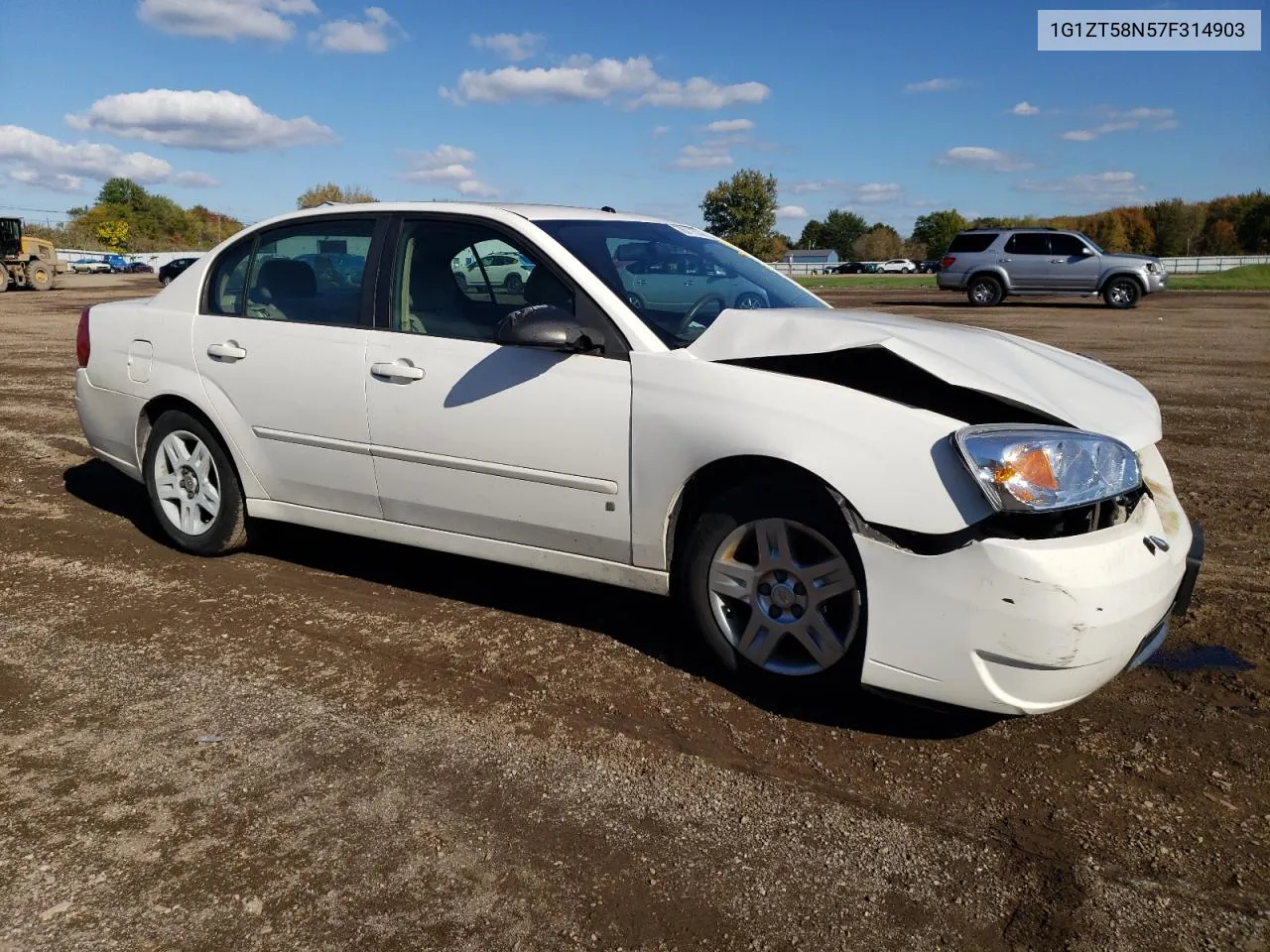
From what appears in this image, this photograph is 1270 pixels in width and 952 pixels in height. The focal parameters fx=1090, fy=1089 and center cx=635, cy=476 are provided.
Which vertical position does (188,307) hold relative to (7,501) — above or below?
above

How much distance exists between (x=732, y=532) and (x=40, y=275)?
1667 inches

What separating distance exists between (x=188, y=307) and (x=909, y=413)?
139 inches

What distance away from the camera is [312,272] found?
15.7 ft

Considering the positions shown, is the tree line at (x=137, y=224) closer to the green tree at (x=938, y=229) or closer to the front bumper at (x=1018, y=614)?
the green tree at (x=938, y=229)

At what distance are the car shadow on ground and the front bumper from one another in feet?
0.51

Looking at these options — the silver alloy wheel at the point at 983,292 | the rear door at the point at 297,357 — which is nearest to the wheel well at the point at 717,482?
the rear door at the point at 297,357

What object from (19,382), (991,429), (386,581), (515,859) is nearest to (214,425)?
(386,581)

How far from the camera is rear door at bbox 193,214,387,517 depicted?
4473 mm

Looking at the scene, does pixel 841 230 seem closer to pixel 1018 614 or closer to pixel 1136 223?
pixel 1136 223

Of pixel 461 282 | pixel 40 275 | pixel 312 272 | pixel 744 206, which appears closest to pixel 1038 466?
pixel 461 282

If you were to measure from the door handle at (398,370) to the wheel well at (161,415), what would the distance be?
1.04m

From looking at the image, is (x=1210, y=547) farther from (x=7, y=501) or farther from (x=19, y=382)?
(x=19, y=382)

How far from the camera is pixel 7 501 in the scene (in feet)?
21.4

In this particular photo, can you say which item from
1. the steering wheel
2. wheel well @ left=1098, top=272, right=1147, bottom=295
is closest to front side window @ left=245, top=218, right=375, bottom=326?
the steering wheel
